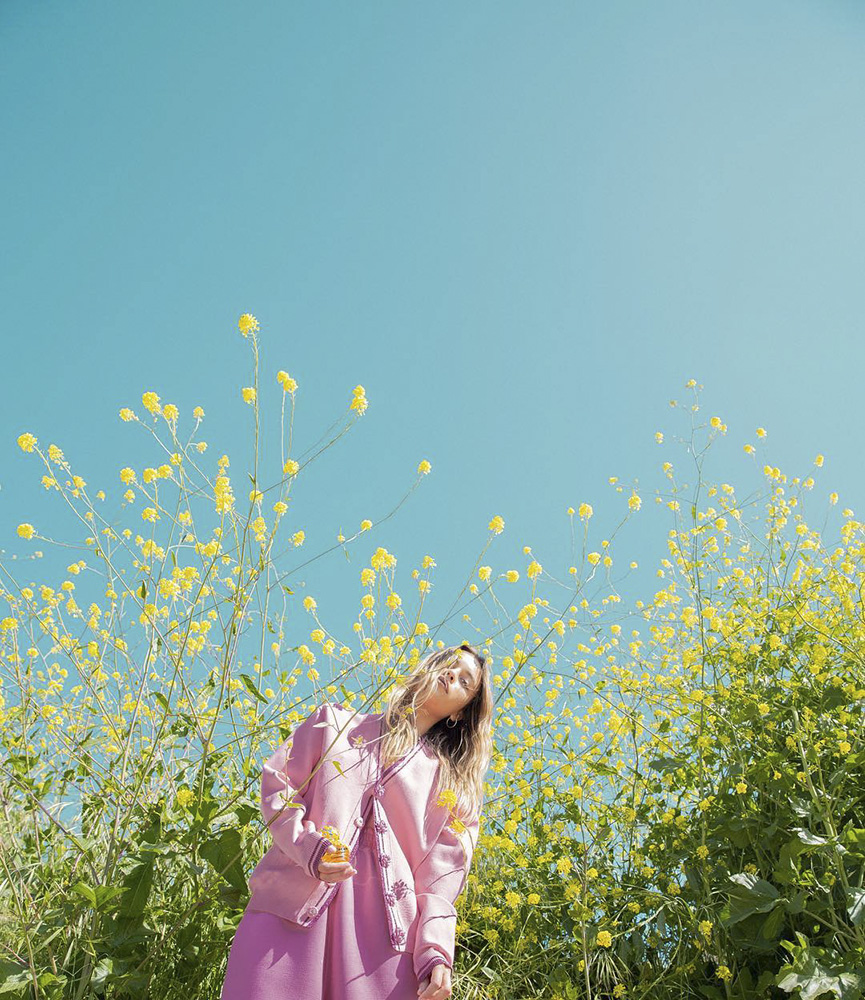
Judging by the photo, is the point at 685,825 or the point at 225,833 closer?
the point at 225,833

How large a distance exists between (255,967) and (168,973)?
20.6 inches

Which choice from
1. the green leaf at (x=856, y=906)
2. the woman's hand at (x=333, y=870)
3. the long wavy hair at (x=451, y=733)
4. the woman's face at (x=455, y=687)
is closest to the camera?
the woman's hand at (x=333, y=870)

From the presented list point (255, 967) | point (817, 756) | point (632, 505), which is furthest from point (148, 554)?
point (817, 756)

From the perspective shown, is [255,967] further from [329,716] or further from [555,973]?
[555,973]

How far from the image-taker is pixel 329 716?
6.99 ft

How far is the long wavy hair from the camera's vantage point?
7.32ft

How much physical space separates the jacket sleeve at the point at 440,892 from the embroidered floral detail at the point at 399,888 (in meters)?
0.05

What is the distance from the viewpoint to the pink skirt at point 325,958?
70.9 inches

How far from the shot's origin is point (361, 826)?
2049mm

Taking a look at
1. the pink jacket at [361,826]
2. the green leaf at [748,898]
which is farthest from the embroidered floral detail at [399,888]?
the green leaf at [748,898]

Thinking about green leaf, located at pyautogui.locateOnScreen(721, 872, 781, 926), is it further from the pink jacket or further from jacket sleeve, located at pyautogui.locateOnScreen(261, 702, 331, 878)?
jacket sleeve, located at pyautogui.locateOnScreen(261, 702, 331, 878)

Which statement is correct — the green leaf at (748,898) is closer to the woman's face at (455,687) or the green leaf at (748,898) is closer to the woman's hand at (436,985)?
the woman's hand at (436,985)

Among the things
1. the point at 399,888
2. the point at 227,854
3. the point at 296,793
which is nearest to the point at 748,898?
the point at 399,888

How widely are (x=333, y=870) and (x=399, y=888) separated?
254 millimetres
